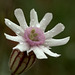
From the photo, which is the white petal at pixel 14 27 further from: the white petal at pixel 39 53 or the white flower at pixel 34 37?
the white petal at pixel 39 53

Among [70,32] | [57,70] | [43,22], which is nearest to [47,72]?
[57,70]

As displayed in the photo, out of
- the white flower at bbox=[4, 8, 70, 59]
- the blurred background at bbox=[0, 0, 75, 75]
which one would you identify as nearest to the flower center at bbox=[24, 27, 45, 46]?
the white flower at bbox=[4, 8, 70, 59]

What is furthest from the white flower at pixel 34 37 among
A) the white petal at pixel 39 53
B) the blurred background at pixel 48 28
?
the blurred background at pixel 48 28

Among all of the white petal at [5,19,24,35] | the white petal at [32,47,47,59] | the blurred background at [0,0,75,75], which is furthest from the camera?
the blurred background at [0,0,75,75]

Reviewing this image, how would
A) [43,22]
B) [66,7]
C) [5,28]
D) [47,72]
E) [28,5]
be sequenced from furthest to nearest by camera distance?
[66,7] < [28,5] < [47,72] < [5,28] < [43,22]

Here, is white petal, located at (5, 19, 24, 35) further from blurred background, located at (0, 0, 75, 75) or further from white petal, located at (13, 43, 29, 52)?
blurred background, located at (0, 0, 75, 75)

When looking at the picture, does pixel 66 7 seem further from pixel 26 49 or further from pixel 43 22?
pixel 26 49
